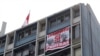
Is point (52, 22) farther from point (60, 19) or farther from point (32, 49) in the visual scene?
point (32, 49)

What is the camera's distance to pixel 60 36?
50438mm

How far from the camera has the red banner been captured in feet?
162

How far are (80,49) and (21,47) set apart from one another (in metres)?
12.2

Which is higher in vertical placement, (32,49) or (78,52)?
(32,49)


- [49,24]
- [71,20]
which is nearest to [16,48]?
[49,24]

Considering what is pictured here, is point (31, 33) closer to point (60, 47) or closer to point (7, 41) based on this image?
point (7, 41)

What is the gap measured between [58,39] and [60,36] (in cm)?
55

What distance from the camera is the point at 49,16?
54.2 metres

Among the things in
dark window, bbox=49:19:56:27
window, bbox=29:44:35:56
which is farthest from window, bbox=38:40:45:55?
dark window, bbox=49:19:56:27

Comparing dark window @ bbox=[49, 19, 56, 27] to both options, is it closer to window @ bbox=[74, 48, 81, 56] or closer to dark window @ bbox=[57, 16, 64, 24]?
dark window @ bbox=[57, 16, 64, 24]

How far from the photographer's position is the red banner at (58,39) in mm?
49500

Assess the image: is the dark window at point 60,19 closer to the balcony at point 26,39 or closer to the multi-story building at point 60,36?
the multi-story building at point 60,36

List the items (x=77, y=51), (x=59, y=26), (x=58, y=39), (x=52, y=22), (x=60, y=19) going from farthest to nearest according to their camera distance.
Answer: (x=52, y=22) → (x=60, y=19) → (x=59, y=26) → (x=58, y=39) → (x=77, y=51)

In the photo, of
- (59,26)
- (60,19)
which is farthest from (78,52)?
(60,19)
